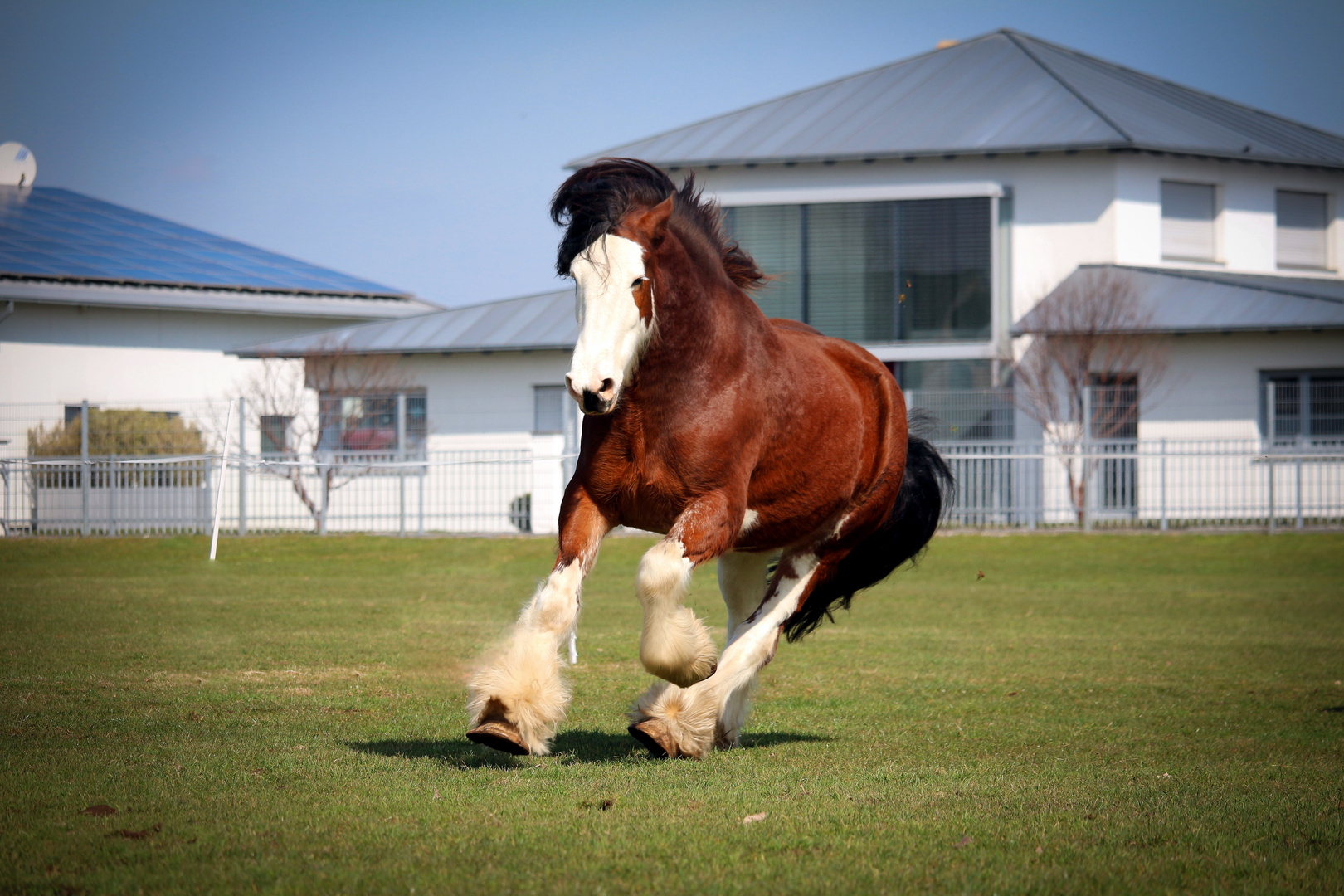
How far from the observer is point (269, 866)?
3.79 m

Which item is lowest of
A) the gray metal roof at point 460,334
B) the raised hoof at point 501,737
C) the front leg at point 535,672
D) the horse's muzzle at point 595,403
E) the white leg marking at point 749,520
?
the raised hoof at point 501,737

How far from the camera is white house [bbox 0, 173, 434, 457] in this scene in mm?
26703

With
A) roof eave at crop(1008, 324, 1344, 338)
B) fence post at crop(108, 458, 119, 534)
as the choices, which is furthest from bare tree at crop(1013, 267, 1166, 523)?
fence post at crop(108, 458, 119, 534)

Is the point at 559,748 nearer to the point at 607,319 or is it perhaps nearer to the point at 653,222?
the point at 607,319

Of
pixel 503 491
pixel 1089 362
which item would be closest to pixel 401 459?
pixel 503 491

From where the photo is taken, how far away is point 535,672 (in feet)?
17.0

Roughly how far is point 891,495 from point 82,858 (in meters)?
4.33

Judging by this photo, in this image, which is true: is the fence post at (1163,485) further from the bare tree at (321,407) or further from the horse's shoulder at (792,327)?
the horse's shoulder at (792,327)

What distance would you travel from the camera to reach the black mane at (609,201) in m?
5.48

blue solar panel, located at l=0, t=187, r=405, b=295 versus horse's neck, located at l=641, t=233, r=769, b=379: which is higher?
blue solar panel, located at l=0, t=187, r=405, b=295

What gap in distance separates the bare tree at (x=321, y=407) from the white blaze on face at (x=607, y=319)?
738 inches

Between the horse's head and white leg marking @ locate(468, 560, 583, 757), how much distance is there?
2.61ft

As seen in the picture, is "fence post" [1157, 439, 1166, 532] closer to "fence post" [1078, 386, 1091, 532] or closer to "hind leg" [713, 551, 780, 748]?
"fence post" [1078, 386, 1091, 532]

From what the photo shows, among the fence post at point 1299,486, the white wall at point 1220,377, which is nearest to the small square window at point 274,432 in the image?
the white wall at point 1220,377
